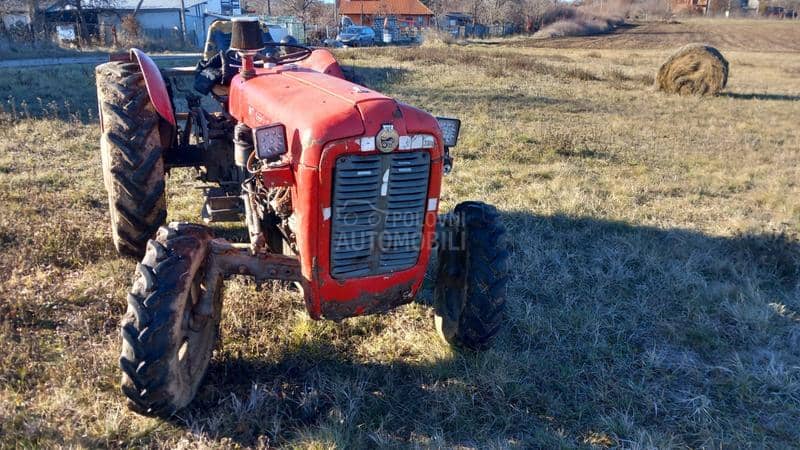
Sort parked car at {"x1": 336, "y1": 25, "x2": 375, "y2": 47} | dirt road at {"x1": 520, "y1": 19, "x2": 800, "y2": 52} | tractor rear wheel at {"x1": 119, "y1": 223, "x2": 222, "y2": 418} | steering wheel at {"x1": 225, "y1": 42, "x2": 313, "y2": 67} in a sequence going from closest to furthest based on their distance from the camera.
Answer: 1. tractor rear wheel at {"x1": 119, "y1": 223, "x2": 222, "y2": 418}
2. steering wheel at {"x1": 225, "y1": 42, "x2": 313, "y2": 67}
3. parked car at {"x1": 336, "y1": 25, "x2": 375, "y2": 47}
4. dirt road at {"x1": 520, "y1": 19, "x2": 800, "y2": 52}

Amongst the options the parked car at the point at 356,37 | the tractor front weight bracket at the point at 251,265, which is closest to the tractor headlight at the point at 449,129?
the tractor front weight bracket at the point at 251,265

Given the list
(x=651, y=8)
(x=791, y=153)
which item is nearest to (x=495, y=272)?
(x=791, y=153)

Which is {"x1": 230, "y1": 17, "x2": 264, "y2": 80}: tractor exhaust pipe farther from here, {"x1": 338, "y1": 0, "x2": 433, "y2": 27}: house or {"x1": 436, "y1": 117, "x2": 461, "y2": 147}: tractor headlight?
{"x1": 338, "y1": 0, "x2": 433, "y2": 27}: house

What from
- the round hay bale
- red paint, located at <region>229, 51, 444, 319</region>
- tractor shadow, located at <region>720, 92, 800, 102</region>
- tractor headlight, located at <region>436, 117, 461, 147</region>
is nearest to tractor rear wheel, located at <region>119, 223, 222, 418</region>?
red paint, located at <region>229, 51, 444, 319</region>

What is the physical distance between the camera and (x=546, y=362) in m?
3.60

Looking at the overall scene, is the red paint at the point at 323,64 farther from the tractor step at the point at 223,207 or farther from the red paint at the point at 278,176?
the red paint at the point at 278,176

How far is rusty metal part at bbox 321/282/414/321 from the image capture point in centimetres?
304

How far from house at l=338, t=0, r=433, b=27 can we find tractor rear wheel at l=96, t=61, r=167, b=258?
41.9m

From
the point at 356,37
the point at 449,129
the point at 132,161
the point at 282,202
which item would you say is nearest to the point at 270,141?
the point at 282,202

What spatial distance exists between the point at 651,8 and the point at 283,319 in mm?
63940

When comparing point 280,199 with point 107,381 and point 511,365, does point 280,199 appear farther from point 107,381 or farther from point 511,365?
point 511,365

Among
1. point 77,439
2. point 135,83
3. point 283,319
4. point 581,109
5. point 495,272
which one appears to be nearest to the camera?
point 77,439

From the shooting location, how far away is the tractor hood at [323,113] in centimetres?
268

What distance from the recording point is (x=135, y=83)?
4105 millimetres
